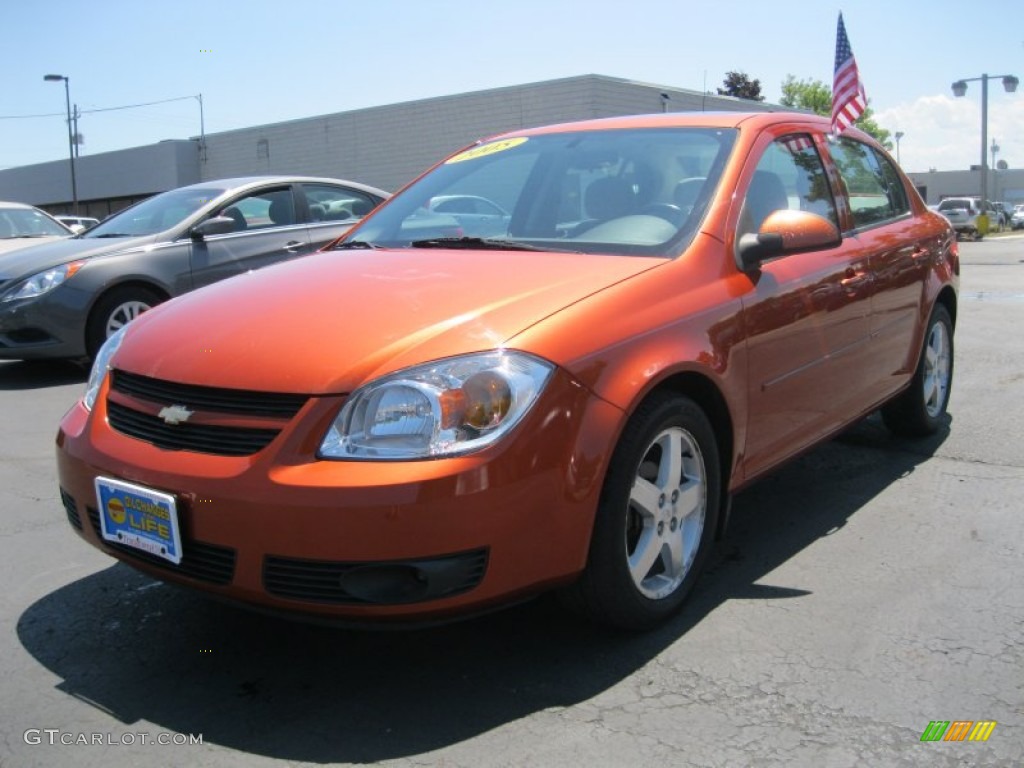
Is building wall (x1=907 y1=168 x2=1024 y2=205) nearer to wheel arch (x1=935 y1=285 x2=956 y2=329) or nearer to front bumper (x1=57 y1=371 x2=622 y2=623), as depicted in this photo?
wheel arch (x1=935 y1=285 x2=956 y2=329)

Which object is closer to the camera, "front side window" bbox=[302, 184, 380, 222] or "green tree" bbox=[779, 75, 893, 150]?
"front side window" bbox=[302, 184, 380, 222]

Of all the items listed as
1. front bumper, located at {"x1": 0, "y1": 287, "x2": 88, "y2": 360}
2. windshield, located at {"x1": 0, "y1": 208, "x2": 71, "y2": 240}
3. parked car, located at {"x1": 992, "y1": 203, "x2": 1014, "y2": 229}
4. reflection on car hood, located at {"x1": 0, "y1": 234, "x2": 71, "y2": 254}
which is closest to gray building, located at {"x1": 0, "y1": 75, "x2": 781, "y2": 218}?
windshield, located at {"x1": 0, "y1": 208, "x2": 71, "y2": 240}

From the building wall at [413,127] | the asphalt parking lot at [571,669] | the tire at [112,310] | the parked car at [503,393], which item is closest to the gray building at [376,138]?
the building wall at [413,127]

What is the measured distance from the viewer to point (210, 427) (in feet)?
8.44

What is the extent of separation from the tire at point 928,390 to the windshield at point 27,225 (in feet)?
28.9

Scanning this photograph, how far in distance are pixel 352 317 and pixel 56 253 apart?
223 inches

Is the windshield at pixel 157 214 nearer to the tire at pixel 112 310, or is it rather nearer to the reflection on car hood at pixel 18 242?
the tire at pixel 112 310

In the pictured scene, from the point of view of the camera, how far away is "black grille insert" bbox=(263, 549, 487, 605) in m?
2.36

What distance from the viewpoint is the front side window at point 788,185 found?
3584 mm

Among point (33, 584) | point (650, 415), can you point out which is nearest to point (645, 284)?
point (650, 415)

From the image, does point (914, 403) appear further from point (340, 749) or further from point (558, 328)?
point (340, 749)

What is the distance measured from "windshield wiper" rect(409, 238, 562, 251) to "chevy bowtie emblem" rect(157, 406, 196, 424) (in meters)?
1.28

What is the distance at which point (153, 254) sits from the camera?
748 cm

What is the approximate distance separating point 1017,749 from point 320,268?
2559 mm
